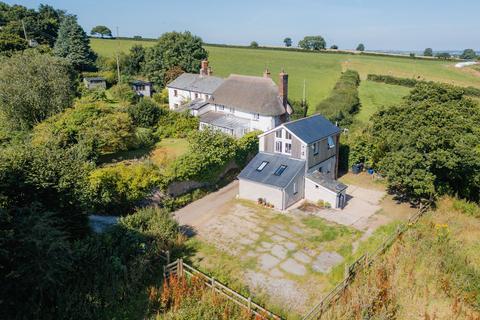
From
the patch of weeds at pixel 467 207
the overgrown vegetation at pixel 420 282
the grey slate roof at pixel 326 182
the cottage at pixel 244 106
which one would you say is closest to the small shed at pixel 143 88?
the cottage at pixel 244 106

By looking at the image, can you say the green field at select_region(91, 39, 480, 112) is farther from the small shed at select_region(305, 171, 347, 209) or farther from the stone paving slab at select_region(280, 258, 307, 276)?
the stone paving slab at select_region(280, 258, 307, 276)

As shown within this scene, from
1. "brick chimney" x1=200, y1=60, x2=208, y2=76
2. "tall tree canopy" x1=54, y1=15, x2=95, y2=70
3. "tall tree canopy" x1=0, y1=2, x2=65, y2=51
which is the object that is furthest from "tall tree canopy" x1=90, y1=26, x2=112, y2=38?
"brick chimney" x1=200, y1=60, x2=208, y2=76

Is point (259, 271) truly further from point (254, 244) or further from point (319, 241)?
point (319, 241)

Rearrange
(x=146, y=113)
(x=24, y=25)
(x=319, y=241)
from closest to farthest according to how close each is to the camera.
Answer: (x=319, y=241)
(x=146, y=113)
(x=24, y=25)

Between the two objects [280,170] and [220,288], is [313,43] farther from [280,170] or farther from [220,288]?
[220,288]

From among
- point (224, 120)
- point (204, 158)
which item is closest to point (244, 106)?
point (224, 120)

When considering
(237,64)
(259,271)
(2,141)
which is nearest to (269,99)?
(259,271)

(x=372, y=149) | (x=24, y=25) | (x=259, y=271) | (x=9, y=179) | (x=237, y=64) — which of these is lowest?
(x=259, y=271)
